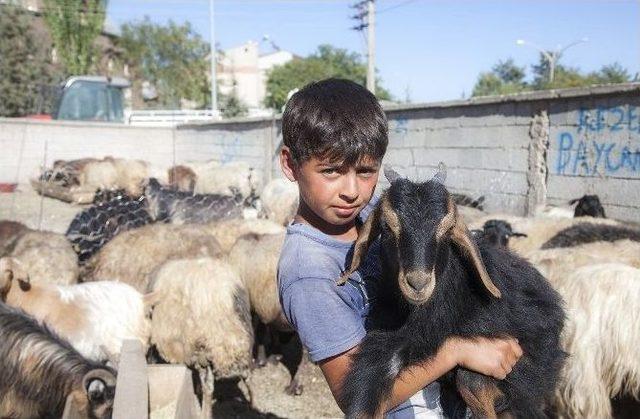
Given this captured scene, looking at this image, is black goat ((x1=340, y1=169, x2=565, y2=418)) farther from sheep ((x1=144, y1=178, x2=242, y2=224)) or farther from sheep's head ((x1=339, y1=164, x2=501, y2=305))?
sheep ((x1=144, y1=178, x2=242, y2=224))

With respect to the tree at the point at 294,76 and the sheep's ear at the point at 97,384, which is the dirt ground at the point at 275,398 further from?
the tree at the point at 294,76

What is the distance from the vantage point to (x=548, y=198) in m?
8.06

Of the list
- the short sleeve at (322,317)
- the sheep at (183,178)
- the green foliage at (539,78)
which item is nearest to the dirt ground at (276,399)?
the short sleeve at (322,317)

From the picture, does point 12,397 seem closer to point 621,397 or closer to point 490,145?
point 621,397

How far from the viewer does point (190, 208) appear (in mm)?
10688

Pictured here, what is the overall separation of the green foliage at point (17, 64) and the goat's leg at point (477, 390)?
37.6 m

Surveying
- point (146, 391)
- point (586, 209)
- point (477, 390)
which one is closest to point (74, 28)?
point (586, 209)

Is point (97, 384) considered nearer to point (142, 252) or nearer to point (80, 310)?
point (80, 310)

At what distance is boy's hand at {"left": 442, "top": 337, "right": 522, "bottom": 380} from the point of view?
1693mm

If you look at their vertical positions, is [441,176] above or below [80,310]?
above

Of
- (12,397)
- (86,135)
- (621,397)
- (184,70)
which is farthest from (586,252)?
(184,70)

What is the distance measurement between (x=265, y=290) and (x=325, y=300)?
181 inches

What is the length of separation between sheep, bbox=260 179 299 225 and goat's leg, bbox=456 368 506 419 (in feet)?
27.2

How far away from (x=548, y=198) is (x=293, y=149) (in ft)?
23.1
